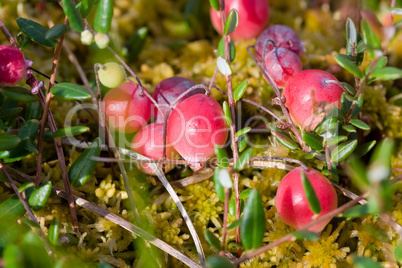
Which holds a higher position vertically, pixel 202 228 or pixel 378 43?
pixel 378 43

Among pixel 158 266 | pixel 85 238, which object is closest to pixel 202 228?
pixel 158 266

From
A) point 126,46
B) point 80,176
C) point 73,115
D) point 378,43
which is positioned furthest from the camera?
point 126,46

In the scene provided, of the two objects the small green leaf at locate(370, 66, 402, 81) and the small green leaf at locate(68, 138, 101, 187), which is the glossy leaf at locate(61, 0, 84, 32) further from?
the small green leaf at locate(370, 66, 402, 81)

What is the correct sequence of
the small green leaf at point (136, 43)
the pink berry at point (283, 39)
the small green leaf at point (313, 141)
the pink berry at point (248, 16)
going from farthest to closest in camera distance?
the small green leaf at point (136, 43)
the pink berry at point (248, 16)
the pink berry at point (283, 39)
the small green leaf at point (313, 141)

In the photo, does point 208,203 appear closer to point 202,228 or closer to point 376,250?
point 202,228

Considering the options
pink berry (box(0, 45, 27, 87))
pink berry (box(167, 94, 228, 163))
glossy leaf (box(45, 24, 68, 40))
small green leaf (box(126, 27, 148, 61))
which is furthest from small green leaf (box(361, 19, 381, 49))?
small green leaf (box(126, 27, 148, 61))

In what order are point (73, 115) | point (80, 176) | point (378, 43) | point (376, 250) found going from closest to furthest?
point (378, 43)
point (80, 176)
point (376, 250)
point (73, 115)

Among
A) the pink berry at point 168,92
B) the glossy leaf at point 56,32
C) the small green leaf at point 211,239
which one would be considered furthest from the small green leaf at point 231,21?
the small green leaf at point 211,239

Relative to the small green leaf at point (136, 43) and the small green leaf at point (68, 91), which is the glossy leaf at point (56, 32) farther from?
the small green leaf at point (136, 43)
